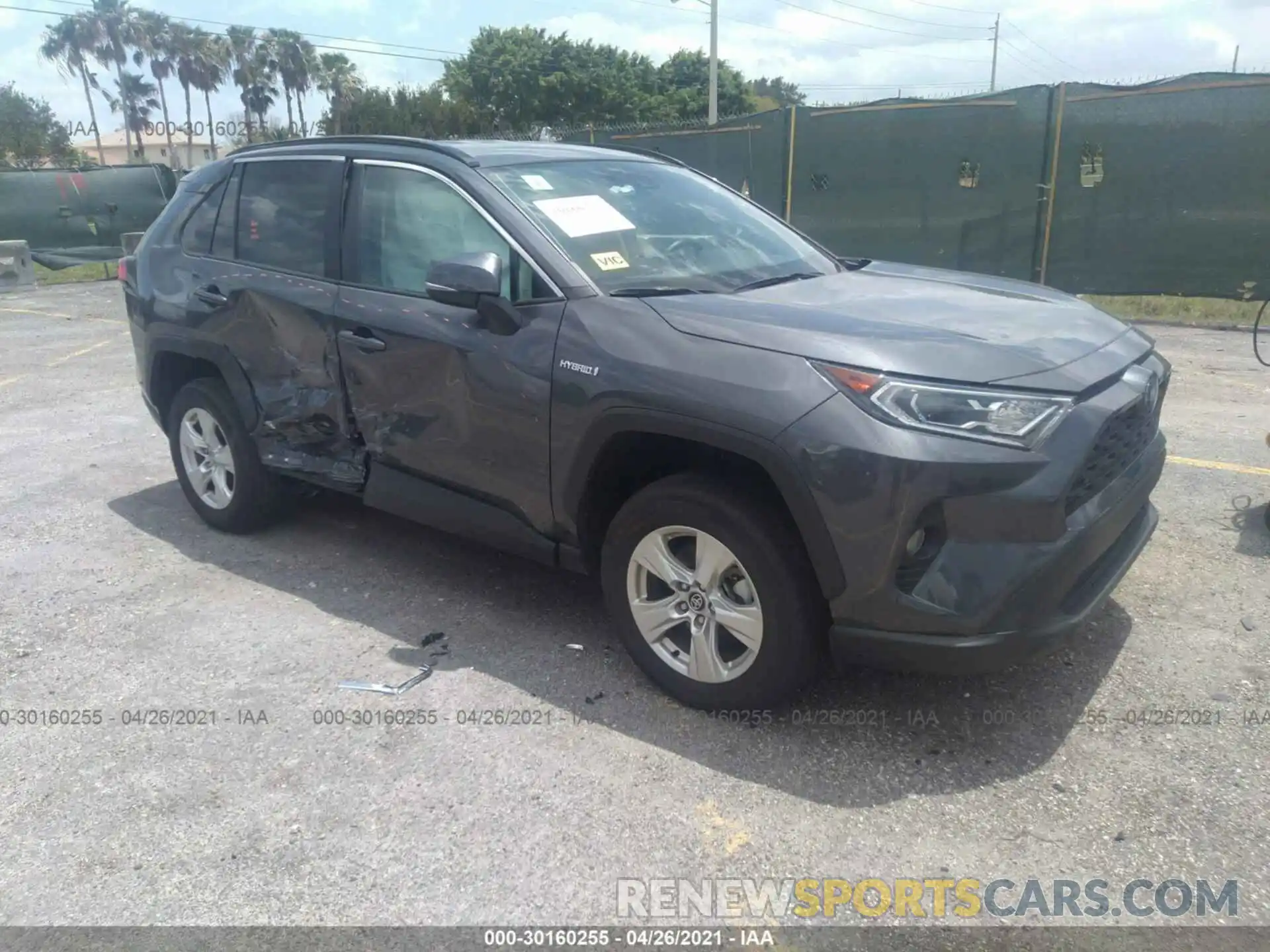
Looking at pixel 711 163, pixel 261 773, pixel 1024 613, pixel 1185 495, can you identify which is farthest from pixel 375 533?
pixel 711 163

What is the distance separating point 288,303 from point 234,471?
0.98 m

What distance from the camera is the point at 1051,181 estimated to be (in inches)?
436

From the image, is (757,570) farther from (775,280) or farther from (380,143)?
(380,143)

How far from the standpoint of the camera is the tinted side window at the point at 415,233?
3.60 meters

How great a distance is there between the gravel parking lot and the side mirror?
4.29 feet

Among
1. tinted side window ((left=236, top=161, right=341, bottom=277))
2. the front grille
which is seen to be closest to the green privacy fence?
the front grille

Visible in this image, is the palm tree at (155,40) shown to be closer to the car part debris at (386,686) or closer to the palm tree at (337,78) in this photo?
the palm tree at (337,78)

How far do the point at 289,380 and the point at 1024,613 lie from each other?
3100mm

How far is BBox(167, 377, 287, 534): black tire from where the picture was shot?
15.6 ft

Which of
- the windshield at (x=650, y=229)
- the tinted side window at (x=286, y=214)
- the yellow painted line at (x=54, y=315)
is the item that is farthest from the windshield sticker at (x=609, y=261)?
the yellow painted line at (x=54, y=315)

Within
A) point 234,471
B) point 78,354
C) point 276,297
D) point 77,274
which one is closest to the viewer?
point 276,297

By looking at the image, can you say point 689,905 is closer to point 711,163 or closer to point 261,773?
point 261,773

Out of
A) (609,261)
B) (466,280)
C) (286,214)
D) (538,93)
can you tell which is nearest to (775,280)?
(609,261)

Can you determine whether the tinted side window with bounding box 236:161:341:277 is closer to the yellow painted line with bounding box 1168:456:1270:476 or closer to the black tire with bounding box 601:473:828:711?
the black tire with bounding box 601:473:828:711
